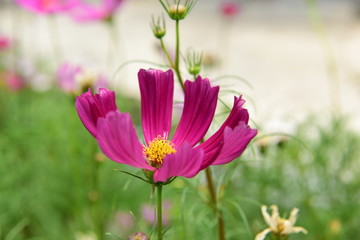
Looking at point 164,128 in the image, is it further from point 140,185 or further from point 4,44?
point 4,44

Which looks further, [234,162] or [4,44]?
[4,44]

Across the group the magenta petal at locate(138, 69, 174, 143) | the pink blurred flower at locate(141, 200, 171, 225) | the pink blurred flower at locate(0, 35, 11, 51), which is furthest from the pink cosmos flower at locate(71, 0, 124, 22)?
the magenta petal at locate(138, 69, 174, 143)

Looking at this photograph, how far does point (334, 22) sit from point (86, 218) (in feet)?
6.36

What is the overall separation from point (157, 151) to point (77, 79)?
0.47m

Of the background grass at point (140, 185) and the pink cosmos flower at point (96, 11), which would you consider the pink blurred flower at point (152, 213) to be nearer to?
the background grass at point (140, 185)

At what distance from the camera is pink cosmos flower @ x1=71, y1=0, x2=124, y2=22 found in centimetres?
111

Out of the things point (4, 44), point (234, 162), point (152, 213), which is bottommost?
point (152, 213)

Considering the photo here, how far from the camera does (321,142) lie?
1.15 m

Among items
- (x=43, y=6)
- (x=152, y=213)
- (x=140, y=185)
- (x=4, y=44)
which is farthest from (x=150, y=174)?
(x=4, y=44)

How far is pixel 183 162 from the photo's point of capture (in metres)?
0.37

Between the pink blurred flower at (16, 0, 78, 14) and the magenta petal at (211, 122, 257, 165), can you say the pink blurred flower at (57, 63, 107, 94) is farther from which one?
the magenta petal at (211, 122, 257, 165)

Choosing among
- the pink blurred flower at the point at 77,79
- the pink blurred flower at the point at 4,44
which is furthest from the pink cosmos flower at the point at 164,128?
the pink blurred flower at the point at 4,44

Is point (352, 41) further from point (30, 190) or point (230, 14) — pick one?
point (30, 190)

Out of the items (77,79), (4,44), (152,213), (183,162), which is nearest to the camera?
(183,162)
